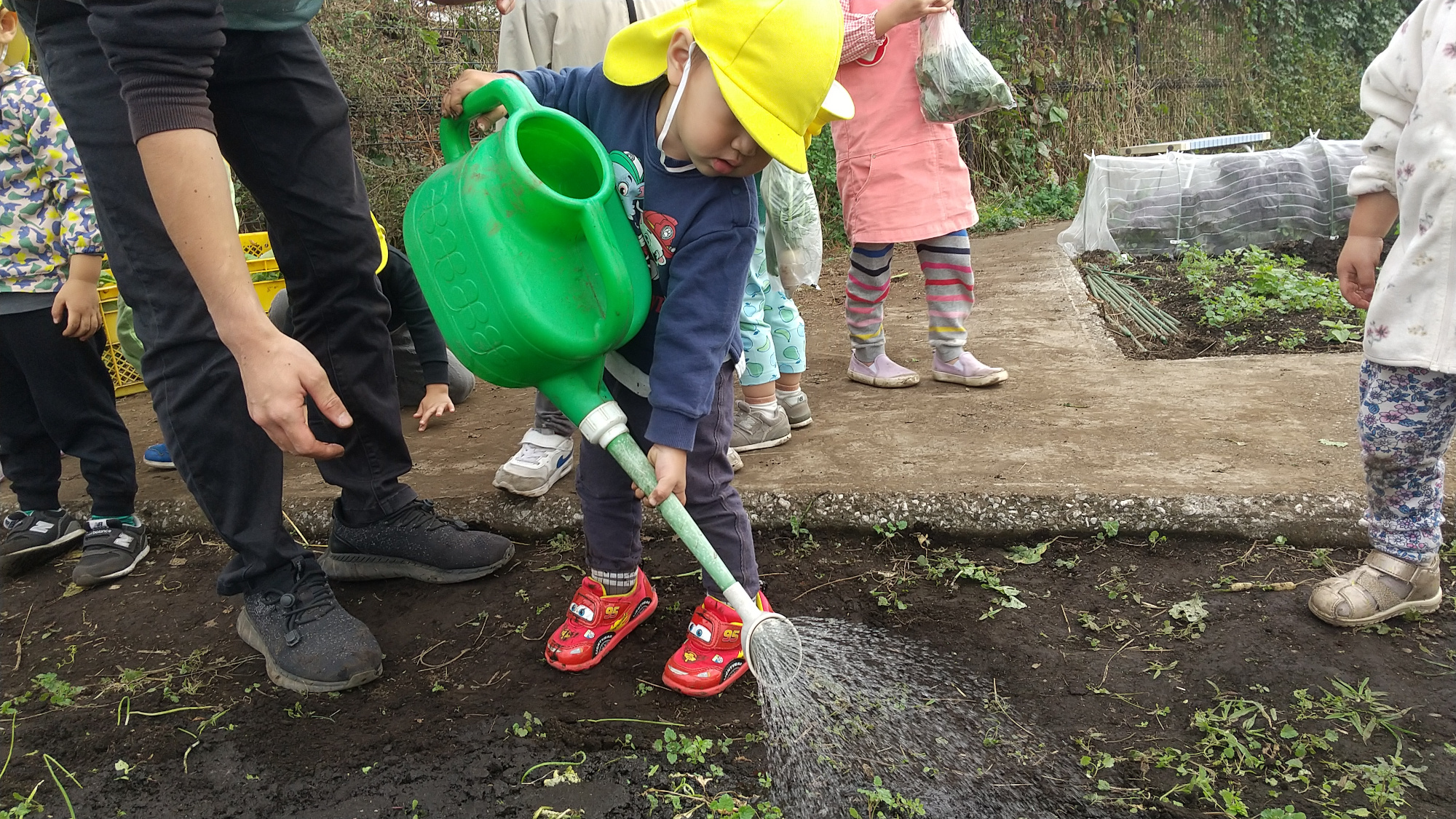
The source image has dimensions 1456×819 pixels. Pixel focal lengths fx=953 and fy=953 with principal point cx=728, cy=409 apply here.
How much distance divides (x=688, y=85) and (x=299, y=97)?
862 mm

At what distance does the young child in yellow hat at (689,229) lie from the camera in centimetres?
142

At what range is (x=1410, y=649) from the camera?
1813 mm

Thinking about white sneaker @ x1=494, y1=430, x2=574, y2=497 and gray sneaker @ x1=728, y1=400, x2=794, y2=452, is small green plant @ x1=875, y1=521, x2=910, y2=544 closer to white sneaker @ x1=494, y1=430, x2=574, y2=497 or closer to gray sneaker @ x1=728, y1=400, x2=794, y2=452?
gray sneaker @ x1=728, y1=400, x2=794, y2=452

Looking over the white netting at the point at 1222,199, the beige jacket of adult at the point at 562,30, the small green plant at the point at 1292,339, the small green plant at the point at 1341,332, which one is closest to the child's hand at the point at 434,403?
the beige jacket of adult at the point at 562,30

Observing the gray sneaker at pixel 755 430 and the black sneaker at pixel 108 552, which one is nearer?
the black sneaker at pixel 108 552

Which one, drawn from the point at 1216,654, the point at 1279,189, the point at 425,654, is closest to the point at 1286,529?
the point at 1216,654

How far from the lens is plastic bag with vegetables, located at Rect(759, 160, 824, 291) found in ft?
9.14

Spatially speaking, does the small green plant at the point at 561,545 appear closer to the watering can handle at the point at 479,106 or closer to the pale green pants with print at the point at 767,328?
the pale green pants with print at the point at 767,328

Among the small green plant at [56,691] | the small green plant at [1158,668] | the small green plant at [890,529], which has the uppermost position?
the small green plant at [56,691]

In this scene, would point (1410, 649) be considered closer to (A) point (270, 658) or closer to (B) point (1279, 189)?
(A) point (270, 658)

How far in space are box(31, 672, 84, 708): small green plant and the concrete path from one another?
0.73 meters

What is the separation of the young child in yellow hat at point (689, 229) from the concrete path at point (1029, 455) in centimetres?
56

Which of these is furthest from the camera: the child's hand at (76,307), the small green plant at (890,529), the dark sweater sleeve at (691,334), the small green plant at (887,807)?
the child's hand at (76,307)

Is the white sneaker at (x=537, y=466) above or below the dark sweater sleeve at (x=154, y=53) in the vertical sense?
below
